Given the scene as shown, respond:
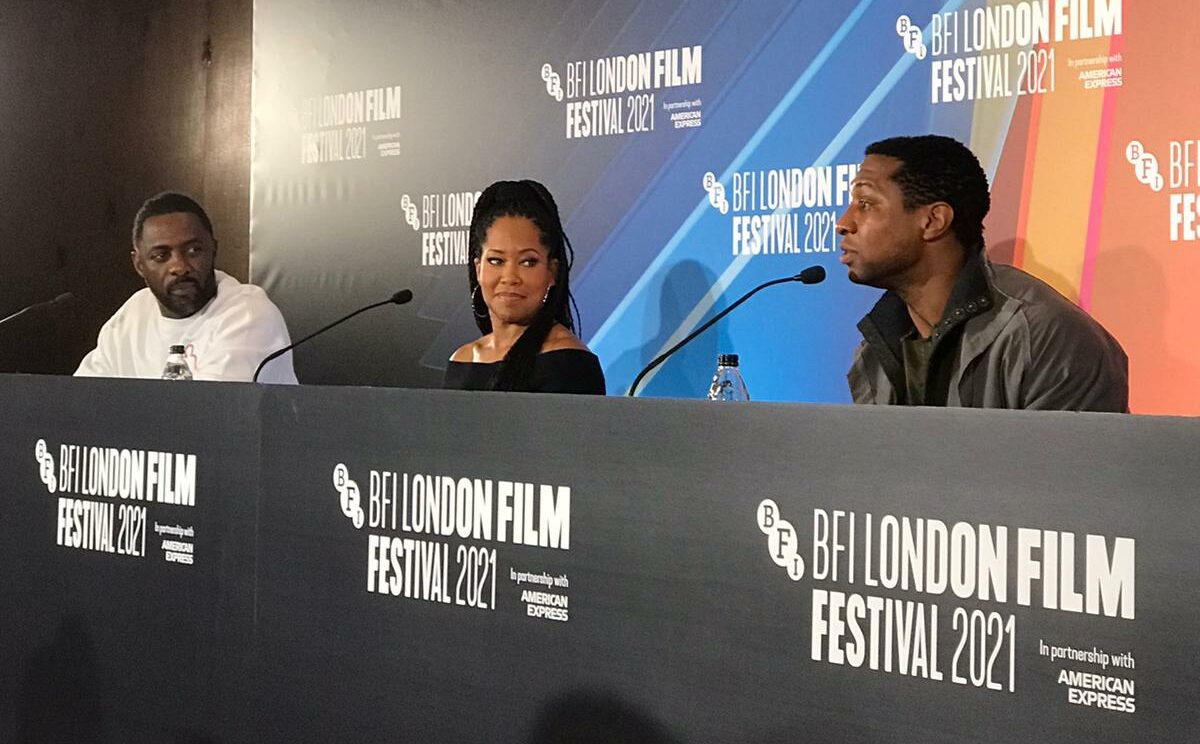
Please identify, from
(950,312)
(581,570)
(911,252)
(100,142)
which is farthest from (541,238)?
(100,142)

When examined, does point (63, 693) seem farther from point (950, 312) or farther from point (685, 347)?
point (685, 347)

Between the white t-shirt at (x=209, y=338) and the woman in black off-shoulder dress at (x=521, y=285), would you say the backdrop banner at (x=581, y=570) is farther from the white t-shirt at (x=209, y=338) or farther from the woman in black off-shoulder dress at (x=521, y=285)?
the white t-shirt at (x=209, y=338)

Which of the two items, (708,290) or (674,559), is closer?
(674,559)

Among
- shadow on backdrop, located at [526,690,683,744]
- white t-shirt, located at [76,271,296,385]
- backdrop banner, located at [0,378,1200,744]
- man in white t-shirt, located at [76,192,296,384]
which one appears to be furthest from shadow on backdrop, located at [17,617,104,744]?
man in white t-shirt, located at [76,192,296,384]

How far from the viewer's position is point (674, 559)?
1327 millimetres

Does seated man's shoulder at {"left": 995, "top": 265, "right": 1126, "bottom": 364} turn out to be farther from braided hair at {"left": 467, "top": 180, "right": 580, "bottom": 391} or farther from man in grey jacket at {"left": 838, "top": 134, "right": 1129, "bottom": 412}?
braided hair at {"left": 467, "top": 180, "right": 580, "bottom": 391}

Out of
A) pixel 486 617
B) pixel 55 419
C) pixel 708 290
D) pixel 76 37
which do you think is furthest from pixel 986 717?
pixel 76 37

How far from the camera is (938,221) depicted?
2715mm

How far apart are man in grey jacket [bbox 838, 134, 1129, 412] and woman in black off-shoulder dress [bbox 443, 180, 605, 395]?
657 millimetres

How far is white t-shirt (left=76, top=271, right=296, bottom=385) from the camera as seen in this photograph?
3.93 metres

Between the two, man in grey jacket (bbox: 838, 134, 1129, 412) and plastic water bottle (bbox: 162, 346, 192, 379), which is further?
plastic water bottle (bbox: 162, 346, 192, 379)

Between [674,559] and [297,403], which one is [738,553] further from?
[297,403]

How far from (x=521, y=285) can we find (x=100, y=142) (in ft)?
8.75

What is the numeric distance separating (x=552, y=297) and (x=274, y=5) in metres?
2.38
